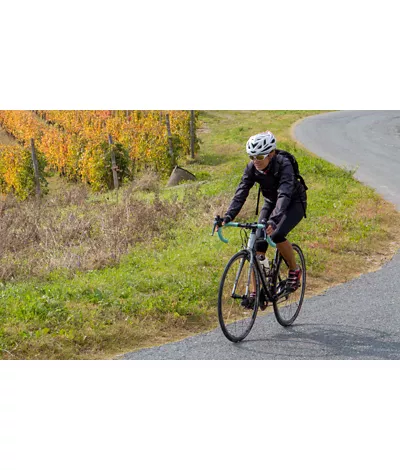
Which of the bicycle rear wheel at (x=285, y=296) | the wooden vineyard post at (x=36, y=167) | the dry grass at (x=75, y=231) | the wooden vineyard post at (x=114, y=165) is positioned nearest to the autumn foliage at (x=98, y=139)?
the wooden vineyard post at (x=114, y=165)

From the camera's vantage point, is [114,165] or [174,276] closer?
[174,276]

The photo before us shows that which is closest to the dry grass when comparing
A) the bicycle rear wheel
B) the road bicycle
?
the bicycle rear wheel

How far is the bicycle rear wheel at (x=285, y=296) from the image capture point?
737cm

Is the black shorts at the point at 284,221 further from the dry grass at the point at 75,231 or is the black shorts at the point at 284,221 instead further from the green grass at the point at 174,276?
the dry grass at the point at 75,231

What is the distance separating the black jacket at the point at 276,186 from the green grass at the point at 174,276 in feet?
5.54

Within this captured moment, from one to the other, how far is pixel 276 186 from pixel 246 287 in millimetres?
1118

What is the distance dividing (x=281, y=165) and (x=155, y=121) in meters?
10.4

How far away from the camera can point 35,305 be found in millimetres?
7473

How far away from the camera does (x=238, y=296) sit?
266 inches

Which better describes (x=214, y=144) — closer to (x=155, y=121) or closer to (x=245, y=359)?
(x=155, y=121)

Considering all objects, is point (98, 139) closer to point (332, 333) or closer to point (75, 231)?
point (75, 231)

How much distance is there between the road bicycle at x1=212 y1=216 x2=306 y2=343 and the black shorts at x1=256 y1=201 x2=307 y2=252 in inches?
6.0

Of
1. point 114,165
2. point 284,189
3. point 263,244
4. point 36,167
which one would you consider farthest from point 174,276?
point 36,167
